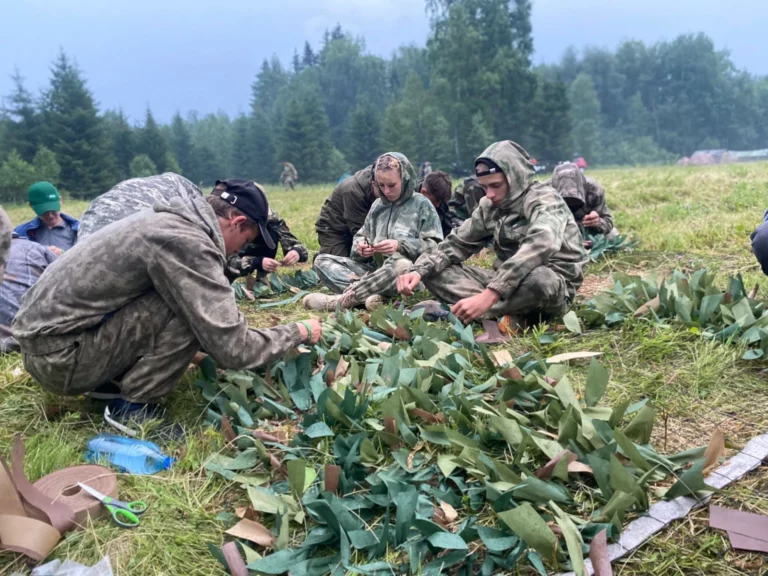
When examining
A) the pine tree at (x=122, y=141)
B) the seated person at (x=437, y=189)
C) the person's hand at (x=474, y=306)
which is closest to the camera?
the person's hand at (x=474, y=306)

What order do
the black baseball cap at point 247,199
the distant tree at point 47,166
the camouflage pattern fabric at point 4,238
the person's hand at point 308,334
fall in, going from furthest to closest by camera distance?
1. the distant tree at point 47,166
2. the person's hand at point 308,334
3. the black baseball cap at point 247,199
4. the camouflage pattern fabric at point 4,238

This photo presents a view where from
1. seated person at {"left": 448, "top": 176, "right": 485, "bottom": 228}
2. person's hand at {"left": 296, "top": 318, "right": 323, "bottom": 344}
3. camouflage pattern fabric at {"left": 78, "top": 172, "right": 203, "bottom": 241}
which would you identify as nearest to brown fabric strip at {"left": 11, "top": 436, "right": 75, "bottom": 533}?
person's hand at {"left": 296, "top": 318, "right": 323, "bottom": 344}

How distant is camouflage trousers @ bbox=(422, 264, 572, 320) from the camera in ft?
12.0

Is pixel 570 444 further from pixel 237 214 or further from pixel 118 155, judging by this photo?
pixel 118 155

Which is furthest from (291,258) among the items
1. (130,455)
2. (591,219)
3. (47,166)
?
(47,166)

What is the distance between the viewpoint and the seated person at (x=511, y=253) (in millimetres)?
3639

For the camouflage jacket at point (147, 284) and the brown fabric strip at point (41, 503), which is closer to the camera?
the brown fabric strip at point (41, 503)

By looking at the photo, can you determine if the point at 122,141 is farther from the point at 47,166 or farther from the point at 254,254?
the point at 254,254

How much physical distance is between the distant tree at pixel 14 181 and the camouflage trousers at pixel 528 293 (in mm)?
23828

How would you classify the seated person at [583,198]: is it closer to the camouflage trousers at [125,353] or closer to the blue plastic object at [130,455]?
the camouflage trousers at [125,353]

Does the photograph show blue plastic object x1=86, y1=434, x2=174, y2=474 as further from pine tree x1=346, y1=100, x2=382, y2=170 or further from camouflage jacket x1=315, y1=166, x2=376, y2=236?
pine tree x1=346, y1=100, x2=382, y2=170

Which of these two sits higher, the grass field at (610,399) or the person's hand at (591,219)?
the person's hand at (591,219)

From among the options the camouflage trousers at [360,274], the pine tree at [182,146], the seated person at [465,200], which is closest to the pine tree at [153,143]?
the pine tree at [182,146]

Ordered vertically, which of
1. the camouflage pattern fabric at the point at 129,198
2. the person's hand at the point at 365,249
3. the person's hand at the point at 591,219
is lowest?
the person's hand at the point at 591,219
